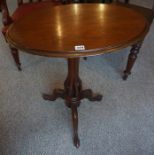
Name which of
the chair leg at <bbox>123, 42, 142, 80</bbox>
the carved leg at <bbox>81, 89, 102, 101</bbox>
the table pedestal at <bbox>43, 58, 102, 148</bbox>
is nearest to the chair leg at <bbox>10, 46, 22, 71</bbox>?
the table pedestal at <bbox>43, 58, 102, 148</bbox>

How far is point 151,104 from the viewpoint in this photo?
1646 mm

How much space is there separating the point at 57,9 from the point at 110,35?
557mm

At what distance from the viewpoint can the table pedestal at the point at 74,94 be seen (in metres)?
1.30

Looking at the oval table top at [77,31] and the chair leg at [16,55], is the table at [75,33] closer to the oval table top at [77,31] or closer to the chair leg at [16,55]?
the oval table top at [77,31]

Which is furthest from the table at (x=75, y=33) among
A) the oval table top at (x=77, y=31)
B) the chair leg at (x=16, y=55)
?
the chair leg at (x=16, y=55)

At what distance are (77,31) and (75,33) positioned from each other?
0.09 ft

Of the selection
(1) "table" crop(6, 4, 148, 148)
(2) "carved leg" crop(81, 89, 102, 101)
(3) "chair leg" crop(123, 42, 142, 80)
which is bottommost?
(2) "carved leg" crop(81, 89, 102, 101)

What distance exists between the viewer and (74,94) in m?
1.46

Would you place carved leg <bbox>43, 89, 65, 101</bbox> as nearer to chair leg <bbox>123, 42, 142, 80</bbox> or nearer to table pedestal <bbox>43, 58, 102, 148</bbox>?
table pedestal <bbox>43, 58, 102, 148</bbox>

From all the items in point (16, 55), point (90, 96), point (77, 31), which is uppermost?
point (77, 31)

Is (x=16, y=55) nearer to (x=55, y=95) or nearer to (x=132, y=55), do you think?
(x=55, y=95)

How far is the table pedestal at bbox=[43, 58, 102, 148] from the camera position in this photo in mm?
1305

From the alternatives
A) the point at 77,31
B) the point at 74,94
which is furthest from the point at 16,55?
the point at 77,31

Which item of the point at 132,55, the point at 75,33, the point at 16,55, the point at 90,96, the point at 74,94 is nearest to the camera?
the point at 75,33
